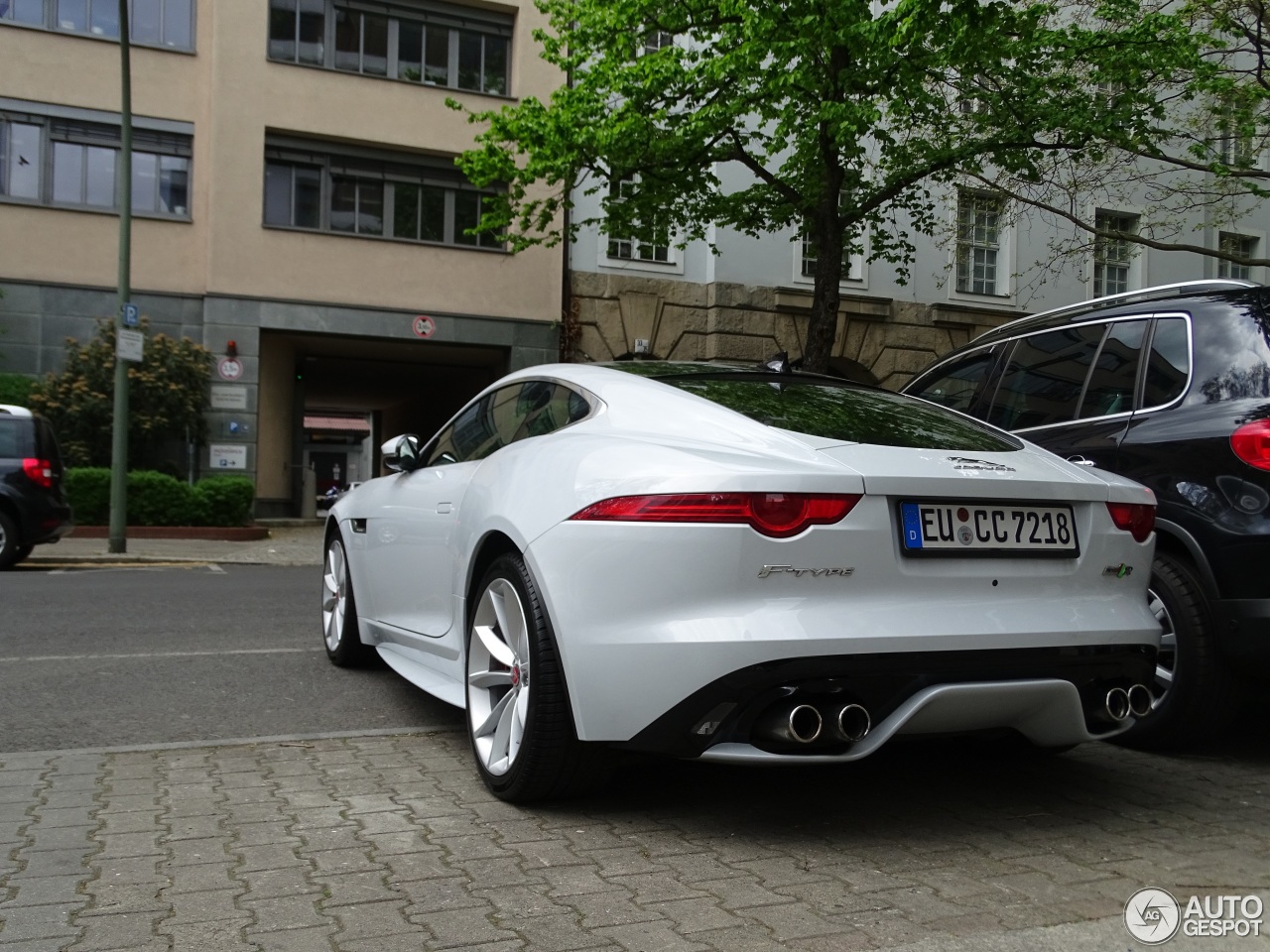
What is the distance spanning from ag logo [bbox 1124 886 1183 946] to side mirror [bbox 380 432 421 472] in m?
3.46

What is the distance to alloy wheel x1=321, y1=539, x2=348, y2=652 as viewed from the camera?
635 centimetres

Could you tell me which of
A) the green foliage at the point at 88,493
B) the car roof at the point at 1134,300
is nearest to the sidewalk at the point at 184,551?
the green foliage at the point at 88,493

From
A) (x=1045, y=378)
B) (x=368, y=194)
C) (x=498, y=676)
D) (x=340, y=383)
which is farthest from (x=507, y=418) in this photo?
(x=340, y=383)

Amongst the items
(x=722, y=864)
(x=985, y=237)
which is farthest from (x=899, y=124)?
(x=722, y=864)

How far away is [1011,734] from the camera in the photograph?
167 inches

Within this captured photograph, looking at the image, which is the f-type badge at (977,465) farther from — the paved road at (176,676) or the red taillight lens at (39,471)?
the red taillight lens at (39,471)

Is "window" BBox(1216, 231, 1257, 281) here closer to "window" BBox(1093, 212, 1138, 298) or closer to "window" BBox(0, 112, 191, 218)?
"window" BBox(1093, 212, 1138, 298)

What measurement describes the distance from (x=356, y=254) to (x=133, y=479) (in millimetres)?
5582

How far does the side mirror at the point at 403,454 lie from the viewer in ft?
17.8

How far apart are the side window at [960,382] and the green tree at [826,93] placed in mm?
8097

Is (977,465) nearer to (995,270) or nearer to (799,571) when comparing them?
(799,571)

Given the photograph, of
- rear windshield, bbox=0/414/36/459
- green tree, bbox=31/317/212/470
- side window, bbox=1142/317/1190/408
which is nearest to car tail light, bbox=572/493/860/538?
side window, bbox=1142/317/1190/408

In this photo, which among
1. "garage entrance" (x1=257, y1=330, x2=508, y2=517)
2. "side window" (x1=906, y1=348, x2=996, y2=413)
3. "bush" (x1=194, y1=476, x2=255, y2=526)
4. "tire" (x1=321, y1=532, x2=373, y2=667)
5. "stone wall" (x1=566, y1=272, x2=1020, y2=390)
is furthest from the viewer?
"stone wall" (x1=566, y1=272, x2=1020, y2=390)

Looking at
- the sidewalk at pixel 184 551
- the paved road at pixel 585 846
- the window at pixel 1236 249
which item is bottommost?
the sidewalk at pixel 184 551
